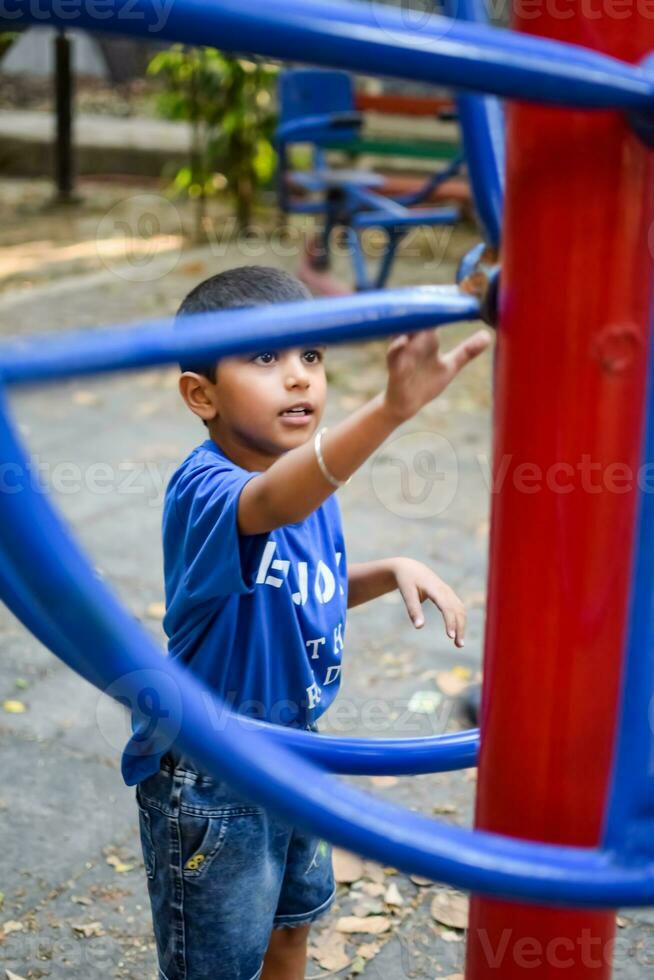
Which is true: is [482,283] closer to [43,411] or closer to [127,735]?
[127,735]

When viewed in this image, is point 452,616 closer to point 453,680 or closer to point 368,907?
point 368,907

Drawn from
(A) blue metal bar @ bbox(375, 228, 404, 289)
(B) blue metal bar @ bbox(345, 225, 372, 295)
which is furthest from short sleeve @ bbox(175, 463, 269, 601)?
(A) blue metal bar @ bbox(375, 228, 404, 289)

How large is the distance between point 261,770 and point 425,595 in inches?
28.2

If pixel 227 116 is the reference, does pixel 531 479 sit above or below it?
above

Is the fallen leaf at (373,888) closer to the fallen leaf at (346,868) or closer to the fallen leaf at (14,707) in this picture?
the fallen leaf at (346,868)

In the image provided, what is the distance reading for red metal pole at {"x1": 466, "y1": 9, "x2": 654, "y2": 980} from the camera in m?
0.77

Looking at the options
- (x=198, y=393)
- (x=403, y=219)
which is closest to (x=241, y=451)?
(x=198, y=393)

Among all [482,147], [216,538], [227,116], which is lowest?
[227,116]

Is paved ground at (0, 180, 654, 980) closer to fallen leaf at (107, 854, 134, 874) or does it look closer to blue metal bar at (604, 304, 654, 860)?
fallen leaf at (107, 854, 134, 874)

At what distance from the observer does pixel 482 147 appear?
1092 mm

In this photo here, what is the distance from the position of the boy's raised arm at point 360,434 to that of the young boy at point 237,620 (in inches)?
2.3

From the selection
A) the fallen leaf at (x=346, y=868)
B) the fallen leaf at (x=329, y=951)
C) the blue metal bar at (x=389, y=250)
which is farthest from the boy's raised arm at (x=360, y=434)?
the blue metal bar at (x=389, y=250)

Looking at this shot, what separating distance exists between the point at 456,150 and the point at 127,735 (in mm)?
5012

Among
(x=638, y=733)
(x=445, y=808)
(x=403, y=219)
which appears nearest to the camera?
(x=638, y=733)
